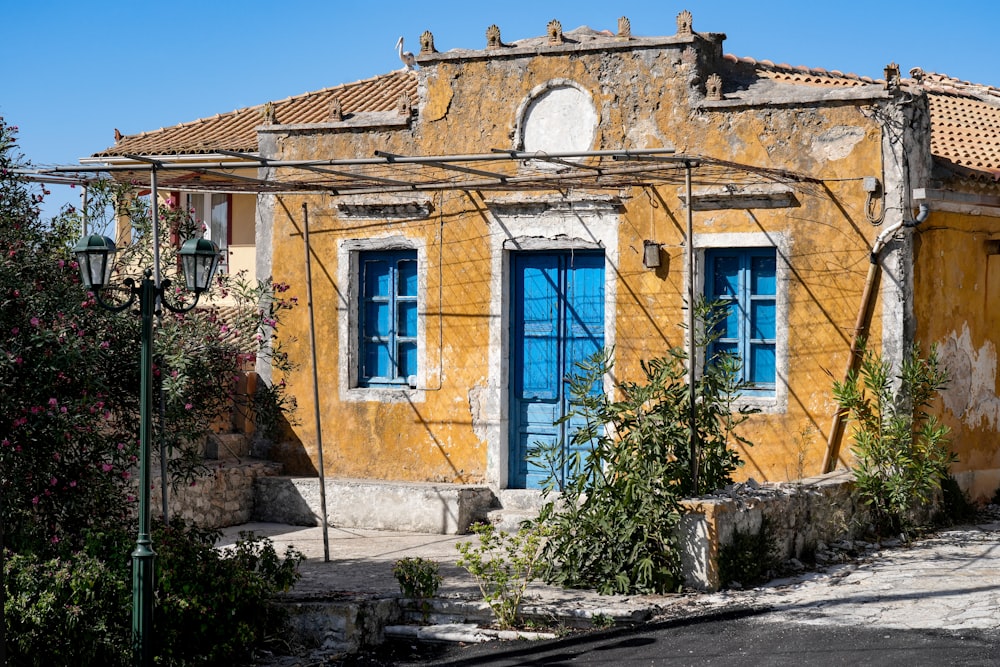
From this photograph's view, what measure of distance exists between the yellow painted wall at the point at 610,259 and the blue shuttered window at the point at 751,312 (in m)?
0.23

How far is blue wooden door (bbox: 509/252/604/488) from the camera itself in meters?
13.0

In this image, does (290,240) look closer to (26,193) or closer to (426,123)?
(426,123)

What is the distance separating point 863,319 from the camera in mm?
11820

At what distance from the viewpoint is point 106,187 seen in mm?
10422

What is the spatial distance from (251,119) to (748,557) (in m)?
11.4

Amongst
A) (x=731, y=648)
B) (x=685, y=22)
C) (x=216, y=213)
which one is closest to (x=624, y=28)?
(x=685, y=22)

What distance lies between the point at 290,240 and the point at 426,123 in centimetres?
193

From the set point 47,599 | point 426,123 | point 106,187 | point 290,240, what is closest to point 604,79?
point 426,123

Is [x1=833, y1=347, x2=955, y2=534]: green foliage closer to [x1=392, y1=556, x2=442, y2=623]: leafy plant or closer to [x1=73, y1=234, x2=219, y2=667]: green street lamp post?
[x1=392, y1=556, x2=442, y2=623]: leafy plant

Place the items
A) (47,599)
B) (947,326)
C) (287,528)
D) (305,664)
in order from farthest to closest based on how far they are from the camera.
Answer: (287,528) < (947,326) < (305,664) < (47,599)

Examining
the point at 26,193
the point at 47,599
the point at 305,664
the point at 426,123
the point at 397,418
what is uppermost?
the point at 426,123

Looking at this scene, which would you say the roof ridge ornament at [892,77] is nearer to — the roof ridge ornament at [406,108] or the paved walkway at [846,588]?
the paved walkway at [846,588]

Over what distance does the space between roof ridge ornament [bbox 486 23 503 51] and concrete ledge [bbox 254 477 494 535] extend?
14.1ft

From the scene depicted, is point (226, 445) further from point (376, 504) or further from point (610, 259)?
point (610, 259)
